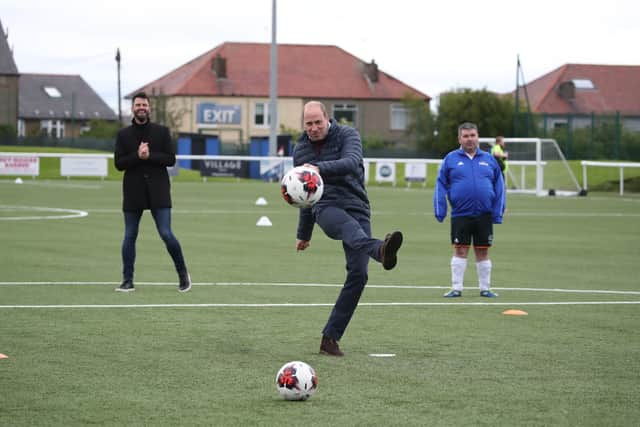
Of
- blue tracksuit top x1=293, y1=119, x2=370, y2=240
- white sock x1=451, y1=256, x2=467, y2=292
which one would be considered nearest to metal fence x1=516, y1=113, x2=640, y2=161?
white sock x1=451, y1=256, x2=467, y2=292

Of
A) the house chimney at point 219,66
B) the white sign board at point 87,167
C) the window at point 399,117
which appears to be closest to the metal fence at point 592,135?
the white sign board at point 87,167

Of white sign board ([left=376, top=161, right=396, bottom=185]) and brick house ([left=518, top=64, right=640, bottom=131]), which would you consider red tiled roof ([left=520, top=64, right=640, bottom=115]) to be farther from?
white sign board ([left=376, top=161, right=396, bottom=185])

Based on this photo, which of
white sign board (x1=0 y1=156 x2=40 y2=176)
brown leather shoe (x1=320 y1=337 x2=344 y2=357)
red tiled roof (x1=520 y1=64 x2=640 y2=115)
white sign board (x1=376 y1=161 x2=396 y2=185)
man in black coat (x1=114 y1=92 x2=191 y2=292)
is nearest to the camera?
brown leather shoe (x1=320 y1=337 x2=344 y2=357)

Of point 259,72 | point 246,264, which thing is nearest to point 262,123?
point 259,72

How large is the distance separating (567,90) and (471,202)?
84.5 meters

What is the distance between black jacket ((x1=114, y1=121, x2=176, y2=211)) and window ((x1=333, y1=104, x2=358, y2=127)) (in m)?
86.1

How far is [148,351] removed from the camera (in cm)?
942

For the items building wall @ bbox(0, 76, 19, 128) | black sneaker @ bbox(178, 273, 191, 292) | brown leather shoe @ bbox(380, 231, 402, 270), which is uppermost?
building wall @ bbox(0, 76, 19, 128)

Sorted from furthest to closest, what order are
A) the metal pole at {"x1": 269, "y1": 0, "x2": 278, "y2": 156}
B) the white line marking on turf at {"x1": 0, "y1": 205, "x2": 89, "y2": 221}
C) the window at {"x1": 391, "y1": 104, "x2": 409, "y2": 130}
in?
1. the window at {"x1": 391, "y1": 104, "x2": 409, "y2": 130}
2. the metal pole at {"x1": 269, "y1": 0, "x2": 278, "y2": 156}
3. the white line marking on turf at {"x1": 0, "y1": 205, "x2": 89, "y2": 221}

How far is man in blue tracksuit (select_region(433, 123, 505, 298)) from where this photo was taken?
45.8ft

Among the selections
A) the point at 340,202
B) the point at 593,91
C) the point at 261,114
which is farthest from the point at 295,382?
the point at 593,91

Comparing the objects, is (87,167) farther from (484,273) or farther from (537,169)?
(484,273)

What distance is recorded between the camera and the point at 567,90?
96062 millimetres

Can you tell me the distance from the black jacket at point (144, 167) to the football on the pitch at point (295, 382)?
6.39m
